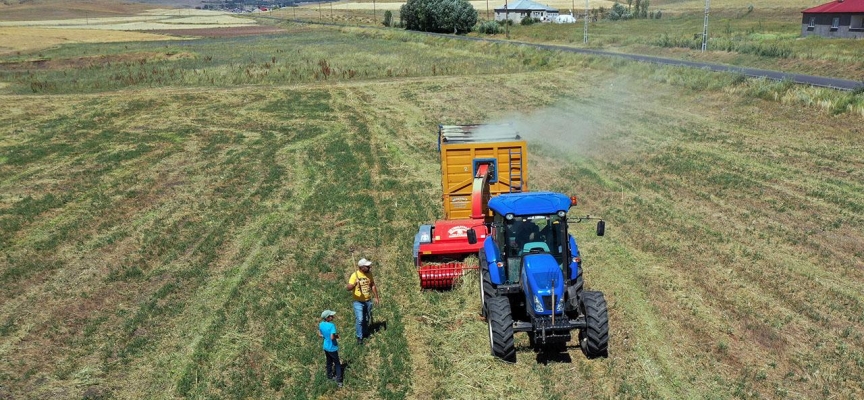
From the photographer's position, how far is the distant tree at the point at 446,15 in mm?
98250

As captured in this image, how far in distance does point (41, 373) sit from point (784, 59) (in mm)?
47995

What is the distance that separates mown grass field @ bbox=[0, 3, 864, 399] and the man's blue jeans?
1.01ft

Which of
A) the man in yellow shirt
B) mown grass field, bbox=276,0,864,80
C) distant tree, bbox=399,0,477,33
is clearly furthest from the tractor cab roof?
distant tree, bbox=399,0,477,33

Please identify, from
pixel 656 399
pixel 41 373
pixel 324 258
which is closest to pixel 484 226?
pixel 324 258

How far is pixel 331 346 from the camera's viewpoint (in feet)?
34.1

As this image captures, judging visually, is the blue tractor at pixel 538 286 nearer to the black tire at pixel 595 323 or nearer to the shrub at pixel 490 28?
the black tire at pixel 595 323

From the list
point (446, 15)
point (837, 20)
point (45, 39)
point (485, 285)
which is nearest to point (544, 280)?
point (485, 285)

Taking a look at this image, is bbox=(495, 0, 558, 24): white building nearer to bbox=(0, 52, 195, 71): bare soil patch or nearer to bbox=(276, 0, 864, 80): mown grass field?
bbox=(276, 0, 864, 80): mown grass field

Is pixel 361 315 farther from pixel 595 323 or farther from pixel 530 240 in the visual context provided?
pixel 595 323

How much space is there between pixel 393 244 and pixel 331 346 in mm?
6708

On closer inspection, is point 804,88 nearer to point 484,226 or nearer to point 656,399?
point 484,226

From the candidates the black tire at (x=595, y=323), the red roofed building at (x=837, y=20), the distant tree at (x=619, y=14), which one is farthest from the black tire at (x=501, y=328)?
the distant tree at (x=619, y=14)

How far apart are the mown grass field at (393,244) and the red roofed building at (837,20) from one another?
31277mm

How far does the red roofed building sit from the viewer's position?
59.8 meters
